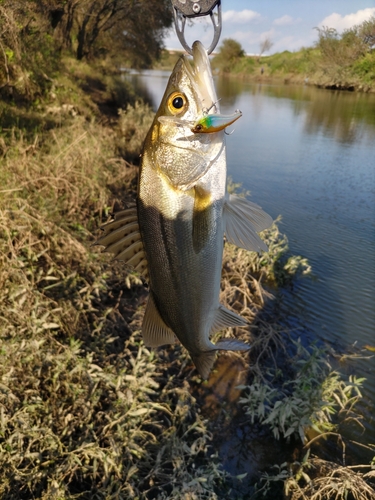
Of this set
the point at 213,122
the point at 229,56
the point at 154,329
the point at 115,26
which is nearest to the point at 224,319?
the point at 154,329

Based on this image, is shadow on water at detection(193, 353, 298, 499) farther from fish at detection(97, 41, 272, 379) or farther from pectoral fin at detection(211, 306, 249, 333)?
fish at detection(97, 41, 272, 379)

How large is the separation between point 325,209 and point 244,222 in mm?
8540

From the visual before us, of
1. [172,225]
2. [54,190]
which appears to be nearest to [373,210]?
[54,190]

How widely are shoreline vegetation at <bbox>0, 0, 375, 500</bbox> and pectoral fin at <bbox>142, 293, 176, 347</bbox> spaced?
1362 mm

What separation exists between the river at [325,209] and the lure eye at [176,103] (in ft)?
4.31

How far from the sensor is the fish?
1.47m

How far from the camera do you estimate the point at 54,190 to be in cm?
502

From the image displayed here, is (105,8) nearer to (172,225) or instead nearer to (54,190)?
(54,190)

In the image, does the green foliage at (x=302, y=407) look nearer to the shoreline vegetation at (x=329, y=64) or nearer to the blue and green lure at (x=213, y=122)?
the blue and green lure at (x=213, y=122)

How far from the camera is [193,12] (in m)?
1.52

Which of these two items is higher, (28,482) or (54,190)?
(54,190)

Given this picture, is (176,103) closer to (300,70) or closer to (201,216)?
(201,216)

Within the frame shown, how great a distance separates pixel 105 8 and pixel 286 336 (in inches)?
669

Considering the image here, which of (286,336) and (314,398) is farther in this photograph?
(286,336)
